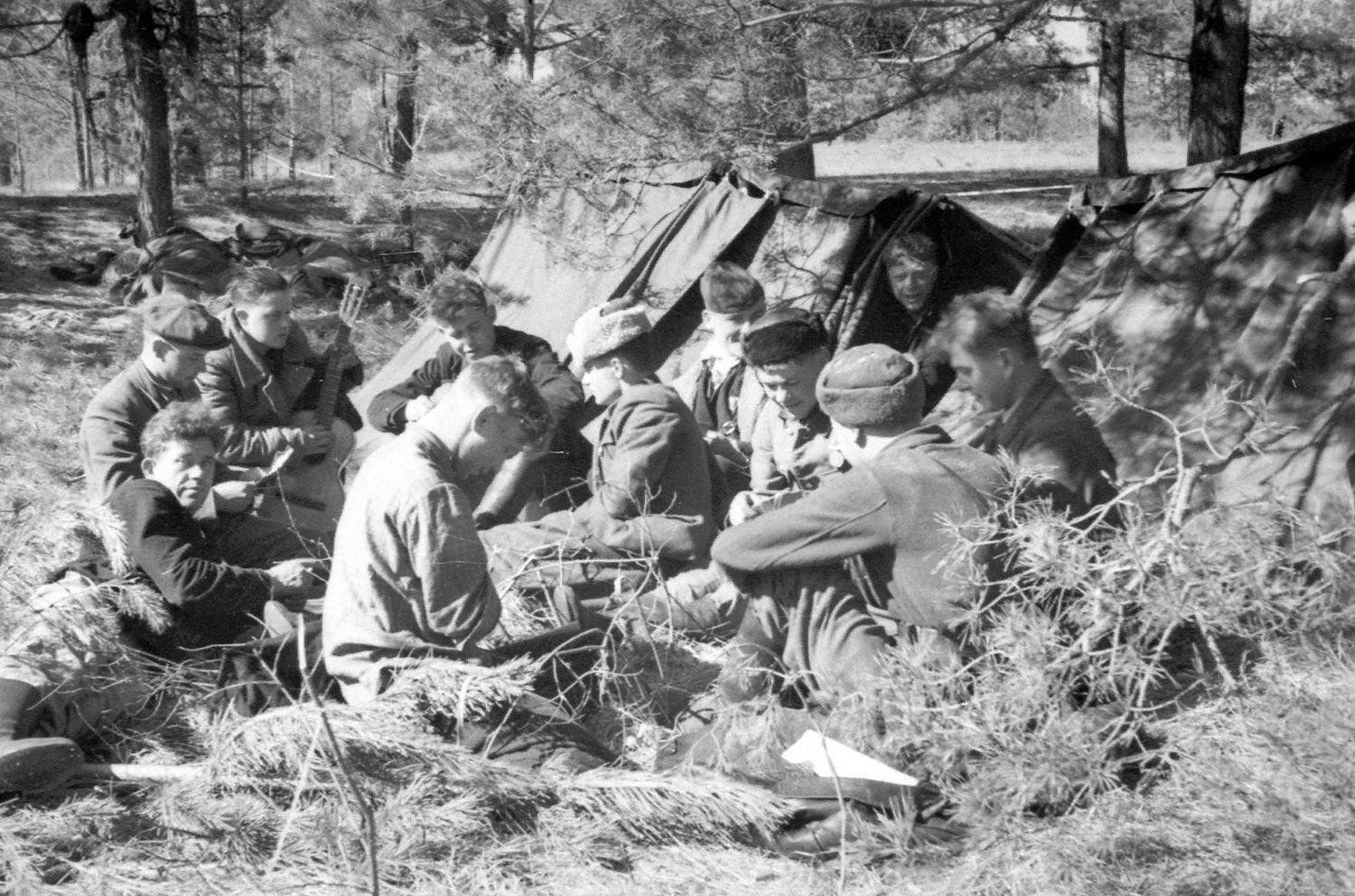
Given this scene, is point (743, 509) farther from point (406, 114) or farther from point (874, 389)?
point (406, 114)

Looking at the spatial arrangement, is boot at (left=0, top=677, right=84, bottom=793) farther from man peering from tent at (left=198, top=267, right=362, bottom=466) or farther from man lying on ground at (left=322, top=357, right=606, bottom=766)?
man peering from tent at (left=198, top=267, right=362, bottom=466)

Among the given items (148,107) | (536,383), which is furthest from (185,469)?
(148,107)

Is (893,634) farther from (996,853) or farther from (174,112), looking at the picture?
(174,112)

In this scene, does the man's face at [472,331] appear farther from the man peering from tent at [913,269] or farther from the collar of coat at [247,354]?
the man peering from tent at [913,269]

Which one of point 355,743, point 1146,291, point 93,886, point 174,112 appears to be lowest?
point 93,886

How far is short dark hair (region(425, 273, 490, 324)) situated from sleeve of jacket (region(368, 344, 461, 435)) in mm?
599

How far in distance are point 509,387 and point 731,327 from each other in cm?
201

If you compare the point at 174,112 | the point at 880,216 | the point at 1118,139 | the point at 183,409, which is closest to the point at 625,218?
the point at 880,216

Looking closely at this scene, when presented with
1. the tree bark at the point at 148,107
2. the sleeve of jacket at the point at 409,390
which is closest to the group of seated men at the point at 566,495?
the sleeve of jacket at the point at 409,390

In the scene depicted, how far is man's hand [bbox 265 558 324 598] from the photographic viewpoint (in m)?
4.27

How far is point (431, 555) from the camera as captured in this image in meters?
3.45

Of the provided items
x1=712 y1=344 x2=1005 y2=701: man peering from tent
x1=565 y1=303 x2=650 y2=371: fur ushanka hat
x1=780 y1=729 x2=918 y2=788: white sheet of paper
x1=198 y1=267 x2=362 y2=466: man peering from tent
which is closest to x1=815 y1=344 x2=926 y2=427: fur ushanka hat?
x1=712 y1=344 x2=1005 y2=701: man peering from tent

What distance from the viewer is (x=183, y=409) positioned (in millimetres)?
4250

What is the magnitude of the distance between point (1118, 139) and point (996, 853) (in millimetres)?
11693
